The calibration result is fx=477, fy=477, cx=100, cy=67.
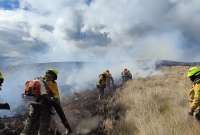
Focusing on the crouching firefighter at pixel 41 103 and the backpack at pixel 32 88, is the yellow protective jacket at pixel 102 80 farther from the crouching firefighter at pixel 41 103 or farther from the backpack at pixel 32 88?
the backpack at pixel 32 88

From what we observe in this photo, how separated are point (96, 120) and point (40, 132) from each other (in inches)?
163

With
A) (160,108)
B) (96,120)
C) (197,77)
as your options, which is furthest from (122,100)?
(197,77)

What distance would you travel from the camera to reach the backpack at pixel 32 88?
992cm

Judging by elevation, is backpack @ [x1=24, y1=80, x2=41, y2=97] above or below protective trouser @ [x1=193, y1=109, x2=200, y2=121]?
above

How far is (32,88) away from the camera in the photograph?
392 inches

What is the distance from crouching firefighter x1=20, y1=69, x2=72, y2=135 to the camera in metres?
10.0

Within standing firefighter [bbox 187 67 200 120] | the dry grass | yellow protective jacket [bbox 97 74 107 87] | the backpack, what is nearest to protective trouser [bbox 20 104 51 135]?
the backpack

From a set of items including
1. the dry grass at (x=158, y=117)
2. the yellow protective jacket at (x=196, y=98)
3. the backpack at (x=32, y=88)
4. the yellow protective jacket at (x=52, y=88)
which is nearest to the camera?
the yellow protective jacket at (x=196, y=98)

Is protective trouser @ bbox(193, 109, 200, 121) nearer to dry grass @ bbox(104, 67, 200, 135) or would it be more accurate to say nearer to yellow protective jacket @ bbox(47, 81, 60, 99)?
dry grass @ bbox(104, 67, 200, 135)

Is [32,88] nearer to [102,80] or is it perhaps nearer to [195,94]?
[195,94]

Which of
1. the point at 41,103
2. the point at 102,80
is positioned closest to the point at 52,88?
the point at 41,103

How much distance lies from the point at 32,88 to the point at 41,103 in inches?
18.8

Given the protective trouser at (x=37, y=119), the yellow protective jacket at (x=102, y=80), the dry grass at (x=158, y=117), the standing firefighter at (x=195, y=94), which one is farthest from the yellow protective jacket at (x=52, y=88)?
the yellow protective jacket at (x=102, y=80)

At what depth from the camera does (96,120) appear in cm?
1424
